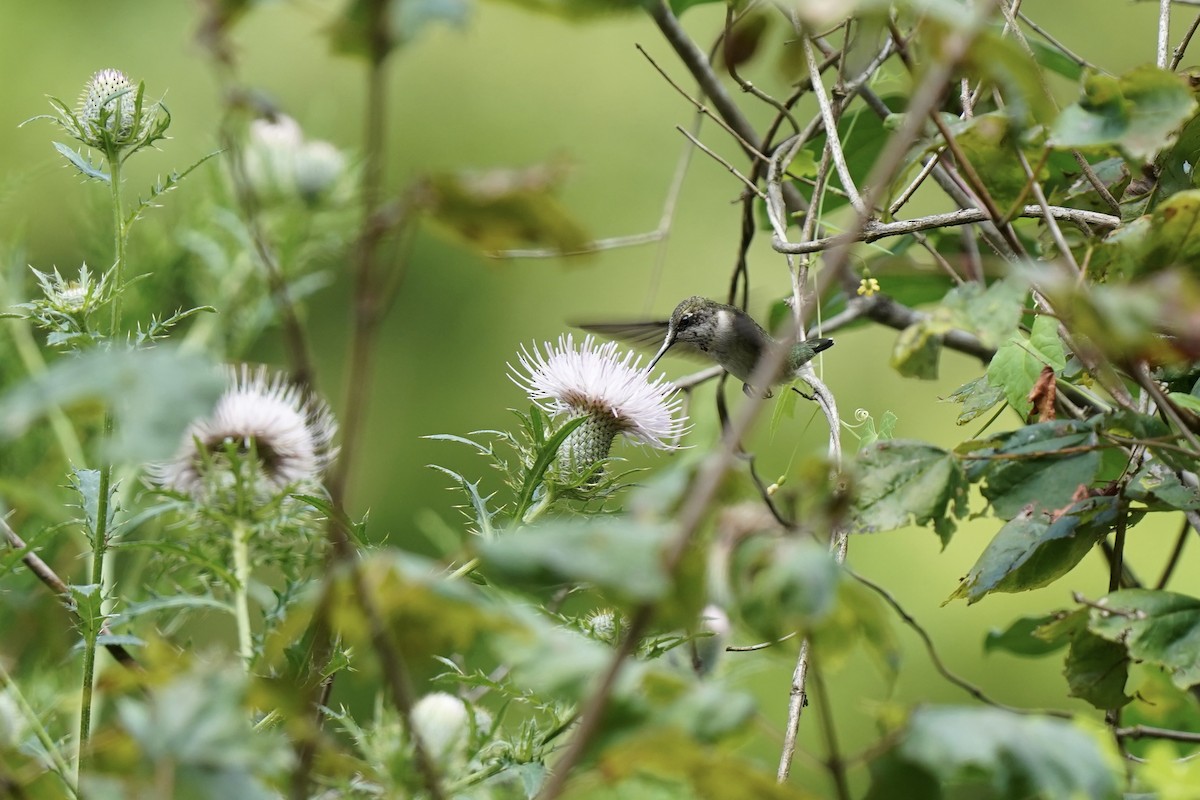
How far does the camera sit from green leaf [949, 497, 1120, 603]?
2.50 ft

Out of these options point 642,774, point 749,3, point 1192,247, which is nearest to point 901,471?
point 1192,247

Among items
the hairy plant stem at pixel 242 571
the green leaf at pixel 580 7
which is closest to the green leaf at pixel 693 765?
the green leaf at pixel 580 7

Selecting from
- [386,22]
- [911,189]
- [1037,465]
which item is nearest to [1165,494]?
[1037,465]

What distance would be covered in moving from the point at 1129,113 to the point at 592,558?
1.33 ft

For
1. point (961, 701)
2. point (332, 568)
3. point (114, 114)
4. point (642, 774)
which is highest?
point (114, 114)

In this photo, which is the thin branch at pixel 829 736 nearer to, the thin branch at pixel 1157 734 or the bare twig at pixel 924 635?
the bare twig at pixel 924 635

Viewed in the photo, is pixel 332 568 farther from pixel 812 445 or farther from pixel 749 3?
pixel 812 445

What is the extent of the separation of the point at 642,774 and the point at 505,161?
2496 mm

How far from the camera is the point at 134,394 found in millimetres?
357

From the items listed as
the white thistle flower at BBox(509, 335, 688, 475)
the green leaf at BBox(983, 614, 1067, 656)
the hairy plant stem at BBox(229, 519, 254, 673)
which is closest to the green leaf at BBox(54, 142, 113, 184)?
the hairy plant stem at BBox(229, 519, 254, 673)

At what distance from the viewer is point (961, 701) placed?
7.71 feet

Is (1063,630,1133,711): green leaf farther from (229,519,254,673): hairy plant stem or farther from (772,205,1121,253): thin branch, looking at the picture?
(229,519,254,673): hairy plant stem

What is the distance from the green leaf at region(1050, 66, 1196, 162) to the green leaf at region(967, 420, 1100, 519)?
0.20 metres

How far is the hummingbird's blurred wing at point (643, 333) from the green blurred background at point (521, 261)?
1.18ft
